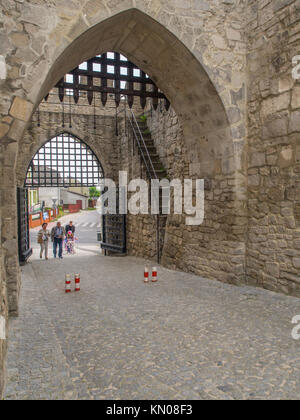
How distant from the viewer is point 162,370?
245 centimetres

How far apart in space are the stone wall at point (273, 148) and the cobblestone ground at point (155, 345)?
1.40 feet

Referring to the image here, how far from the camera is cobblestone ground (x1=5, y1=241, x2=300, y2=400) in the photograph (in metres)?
2.20

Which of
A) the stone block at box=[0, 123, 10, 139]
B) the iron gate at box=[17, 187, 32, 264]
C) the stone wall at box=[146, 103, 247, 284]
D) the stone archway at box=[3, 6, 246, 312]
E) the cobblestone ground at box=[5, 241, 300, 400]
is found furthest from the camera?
the iron gate at box=[17, 187, 32, 264]

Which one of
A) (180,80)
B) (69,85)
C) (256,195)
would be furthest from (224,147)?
(69,85)

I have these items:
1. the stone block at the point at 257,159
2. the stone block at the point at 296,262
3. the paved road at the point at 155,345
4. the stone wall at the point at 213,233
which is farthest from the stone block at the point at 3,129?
the stone block at the point at 296,262

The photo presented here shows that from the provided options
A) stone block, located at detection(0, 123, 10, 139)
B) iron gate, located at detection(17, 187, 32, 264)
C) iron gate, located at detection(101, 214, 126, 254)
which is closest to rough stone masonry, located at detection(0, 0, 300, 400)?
stone block, located at detection(0, 123, 10, 139)

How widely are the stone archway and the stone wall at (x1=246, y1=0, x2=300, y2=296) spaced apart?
0.84 feet

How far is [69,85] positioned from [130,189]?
4.26 m

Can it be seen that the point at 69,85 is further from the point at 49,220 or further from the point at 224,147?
the point at 49,220

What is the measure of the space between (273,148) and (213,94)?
121cm

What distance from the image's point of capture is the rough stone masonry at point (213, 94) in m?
3.73

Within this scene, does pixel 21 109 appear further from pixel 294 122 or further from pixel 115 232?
pixel 115 232

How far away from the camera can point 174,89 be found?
18.1 feet

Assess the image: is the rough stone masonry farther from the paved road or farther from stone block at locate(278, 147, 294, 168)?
the paved road
